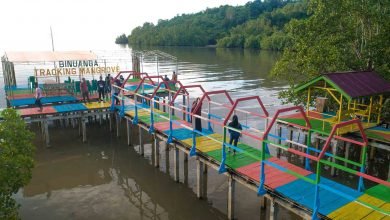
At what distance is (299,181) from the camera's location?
35.0ft

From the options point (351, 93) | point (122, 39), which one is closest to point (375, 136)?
point (351, 93)

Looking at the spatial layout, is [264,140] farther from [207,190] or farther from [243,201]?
[207,190]

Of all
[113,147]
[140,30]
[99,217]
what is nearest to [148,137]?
[113,147]

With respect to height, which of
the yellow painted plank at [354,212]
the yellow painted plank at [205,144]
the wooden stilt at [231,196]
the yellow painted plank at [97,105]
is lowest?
the wooden stilt at [231,196]

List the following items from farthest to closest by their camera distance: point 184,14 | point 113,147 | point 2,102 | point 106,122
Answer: point 184,14
point 2,102
point 106,122
point 113,147

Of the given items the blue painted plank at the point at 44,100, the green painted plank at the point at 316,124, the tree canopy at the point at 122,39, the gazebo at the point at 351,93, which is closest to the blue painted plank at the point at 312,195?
the green painted plank at the point at 316,124

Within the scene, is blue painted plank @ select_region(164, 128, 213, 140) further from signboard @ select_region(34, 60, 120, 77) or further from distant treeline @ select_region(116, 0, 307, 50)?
distant treeline @ select_region(116, 0, 307, 50)

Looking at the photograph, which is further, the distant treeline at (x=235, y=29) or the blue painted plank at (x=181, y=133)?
the distant treeline at (x=235, y=29)

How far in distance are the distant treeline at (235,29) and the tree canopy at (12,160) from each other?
73.3m

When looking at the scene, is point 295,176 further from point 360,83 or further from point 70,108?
point 70,108

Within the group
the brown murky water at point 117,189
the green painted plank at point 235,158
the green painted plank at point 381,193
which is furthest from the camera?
the brown murky water at point 117,189

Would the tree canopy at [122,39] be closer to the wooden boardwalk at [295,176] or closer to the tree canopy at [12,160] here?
the wooden boardwalk at [295,176]

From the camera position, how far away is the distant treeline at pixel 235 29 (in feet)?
319

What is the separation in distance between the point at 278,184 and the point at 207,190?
471 centimetres
